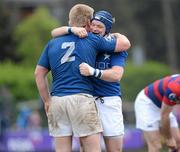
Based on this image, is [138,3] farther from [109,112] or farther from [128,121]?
[109,112]

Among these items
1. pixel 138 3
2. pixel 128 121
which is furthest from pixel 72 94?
pixel 138 3

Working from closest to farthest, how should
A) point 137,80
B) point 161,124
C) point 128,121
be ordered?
point 161,124, point 128,121, point 137,80

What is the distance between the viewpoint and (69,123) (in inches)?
387

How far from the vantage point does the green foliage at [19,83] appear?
38.8 metres

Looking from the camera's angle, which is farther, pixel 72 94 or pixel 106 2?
pixel 106 2

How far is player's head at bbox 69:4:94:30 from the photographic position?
9789 mm

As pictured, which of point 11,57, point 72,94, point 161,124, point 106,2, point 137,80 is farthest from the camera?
point 106,2

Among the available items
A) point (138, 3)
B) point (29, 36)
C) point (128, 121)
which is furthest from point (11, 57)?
point (128, 121)

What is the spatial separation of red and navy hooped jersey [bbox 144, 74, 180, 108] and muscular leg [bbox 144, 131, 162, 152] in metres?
0.42

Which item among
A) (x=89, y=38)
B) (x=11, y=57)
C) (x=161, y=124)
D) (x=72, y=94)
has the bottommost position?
(x=11, y=57)

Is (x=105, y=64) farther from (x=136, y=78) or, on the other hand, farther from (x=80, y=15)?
(x=136, y=78)

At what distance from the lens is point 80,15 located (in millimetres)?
9844

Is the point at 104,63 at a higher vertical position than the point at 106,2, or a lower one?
higher

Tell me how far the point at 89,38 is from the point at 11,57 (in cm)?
4207
